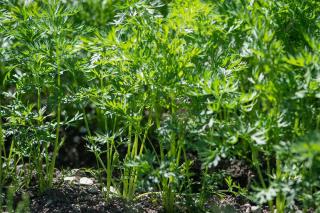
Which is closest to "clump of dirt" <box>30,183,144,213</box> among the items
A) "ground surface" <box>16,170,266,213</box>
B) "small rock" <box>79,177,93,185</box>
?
"ground surface" <box>16,170,266,213</box>

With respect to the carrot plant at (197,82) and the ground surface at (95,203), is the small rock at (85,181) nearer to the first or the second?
the ground surface at (95,203)

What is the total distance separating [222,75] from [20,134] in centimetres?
125

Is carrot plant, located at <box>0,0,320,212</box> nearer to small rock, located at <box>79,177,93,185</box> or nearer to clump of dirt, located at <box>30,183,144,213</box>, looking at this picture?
clump of dirt, located at <box>30,183,144,213</box>

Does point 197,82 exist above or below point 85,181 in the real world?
above

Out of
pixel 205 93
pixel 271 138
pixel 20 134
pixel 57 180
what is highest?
pixel 205 93

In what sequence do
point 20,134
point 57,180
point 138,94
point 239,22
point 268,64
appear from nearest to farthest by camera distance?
point 268,64 → point 239,22 → point 138,94 → point 20,134 → point 57,180

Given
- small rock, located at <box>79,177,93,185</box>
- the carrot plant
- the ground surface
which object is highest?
the carrot plant

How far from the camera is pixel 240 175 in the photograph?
385 centimetres

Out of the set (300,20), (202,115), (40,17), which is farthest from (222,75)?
(40,17)

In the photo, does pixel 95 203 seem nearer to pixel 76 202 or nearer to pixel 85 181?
pixel 76 202

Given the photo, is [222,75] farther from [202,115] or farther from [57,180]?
[57,180]

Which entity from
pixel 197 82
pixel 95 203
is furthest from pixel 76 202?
pixel 197 82

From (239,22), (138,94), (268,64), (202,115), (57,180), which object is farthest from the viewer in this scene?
(57,180)

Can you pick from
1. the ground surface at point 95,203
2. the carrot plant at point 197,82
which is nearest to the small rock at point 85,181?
the ground surface at point 95,203
